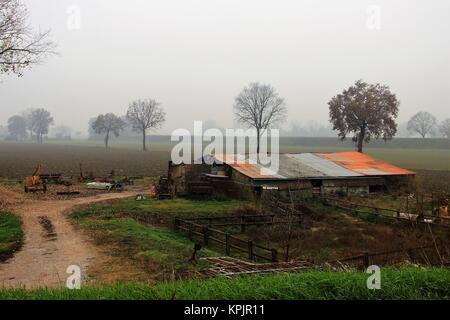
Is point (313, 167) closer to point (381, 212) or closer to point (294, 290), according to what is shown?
point (381, 212)

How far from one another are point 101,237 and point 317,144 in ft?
475

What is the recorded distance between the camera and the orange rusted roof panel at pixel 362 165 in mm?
34831

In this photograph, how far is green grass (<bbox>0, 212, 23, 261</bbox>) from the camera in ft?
47.3

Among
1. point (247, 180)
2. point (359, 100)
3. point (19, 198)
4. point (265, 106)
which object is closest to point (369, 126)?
point (359, 100)

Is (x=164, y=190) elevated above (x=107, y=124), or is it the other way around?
(x=107, y=124)

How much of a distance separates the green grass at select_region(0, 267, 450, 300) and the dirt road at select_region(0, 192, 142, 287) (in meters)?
4.05

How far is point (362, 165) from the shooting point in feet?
121

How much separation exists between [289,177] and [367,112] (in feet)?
99.8

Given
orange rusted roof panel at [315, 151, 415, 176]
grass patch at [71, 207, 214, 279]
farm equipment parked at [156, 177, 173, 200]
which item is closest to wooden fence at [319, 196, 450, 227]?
orange rusted roof panel at [315, 151, 415, 176]

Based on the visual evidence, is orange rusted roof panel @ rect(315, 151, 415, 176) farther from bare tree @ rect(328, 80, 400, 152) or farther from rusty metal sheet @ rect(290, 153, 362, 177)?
bare tree @ rect(328, 80, 400, 152)

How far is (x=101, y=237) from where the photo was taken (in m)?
16.5

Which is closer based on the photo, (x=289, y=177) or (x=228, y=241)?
(x=228, y=241)

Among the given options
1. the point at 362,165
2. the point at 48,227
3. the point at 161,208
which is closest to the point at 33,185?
the point at 161,208
